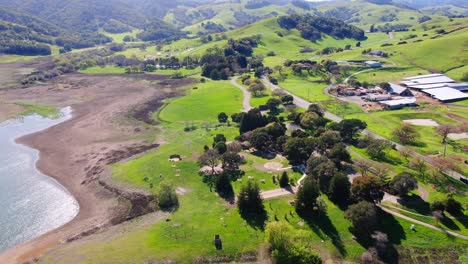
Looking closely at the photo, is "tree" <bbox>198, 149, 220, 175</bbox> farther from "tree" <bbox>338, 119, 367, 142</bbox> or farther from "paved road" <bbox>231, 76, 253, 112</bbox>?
"paved road" <bbox>231, 76, 253, 112</bbox>

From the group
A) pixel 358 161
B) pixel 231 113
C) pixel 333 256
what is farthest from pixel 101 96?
pixel 333 256

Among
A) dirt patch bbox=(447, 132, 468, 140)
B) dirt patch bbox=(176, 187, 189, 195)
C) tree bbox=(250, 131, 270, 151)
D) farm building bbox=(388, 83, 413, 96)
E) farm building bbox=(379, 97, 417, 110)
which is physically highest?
farm building bbox=(388, 83, 413, 96)

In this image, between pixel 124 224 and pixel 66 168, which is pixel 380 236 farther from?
pixel 66 168

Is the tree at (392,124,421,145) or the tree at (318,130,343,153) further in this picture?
the tree at (392,124,421,145)

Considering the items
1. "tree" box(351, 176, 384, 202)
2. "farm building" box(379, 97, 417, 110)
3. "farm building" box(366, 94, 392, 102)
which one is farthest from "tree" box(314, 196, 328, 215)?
"farm building" box(366, 94, 392, 102)

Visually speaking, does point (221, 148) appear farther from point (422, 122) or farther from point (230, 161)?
point (422, 122)

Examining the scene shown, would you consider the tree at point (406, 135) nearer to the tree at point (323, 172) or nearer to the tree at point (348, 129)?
the tree at point (348, 129)
